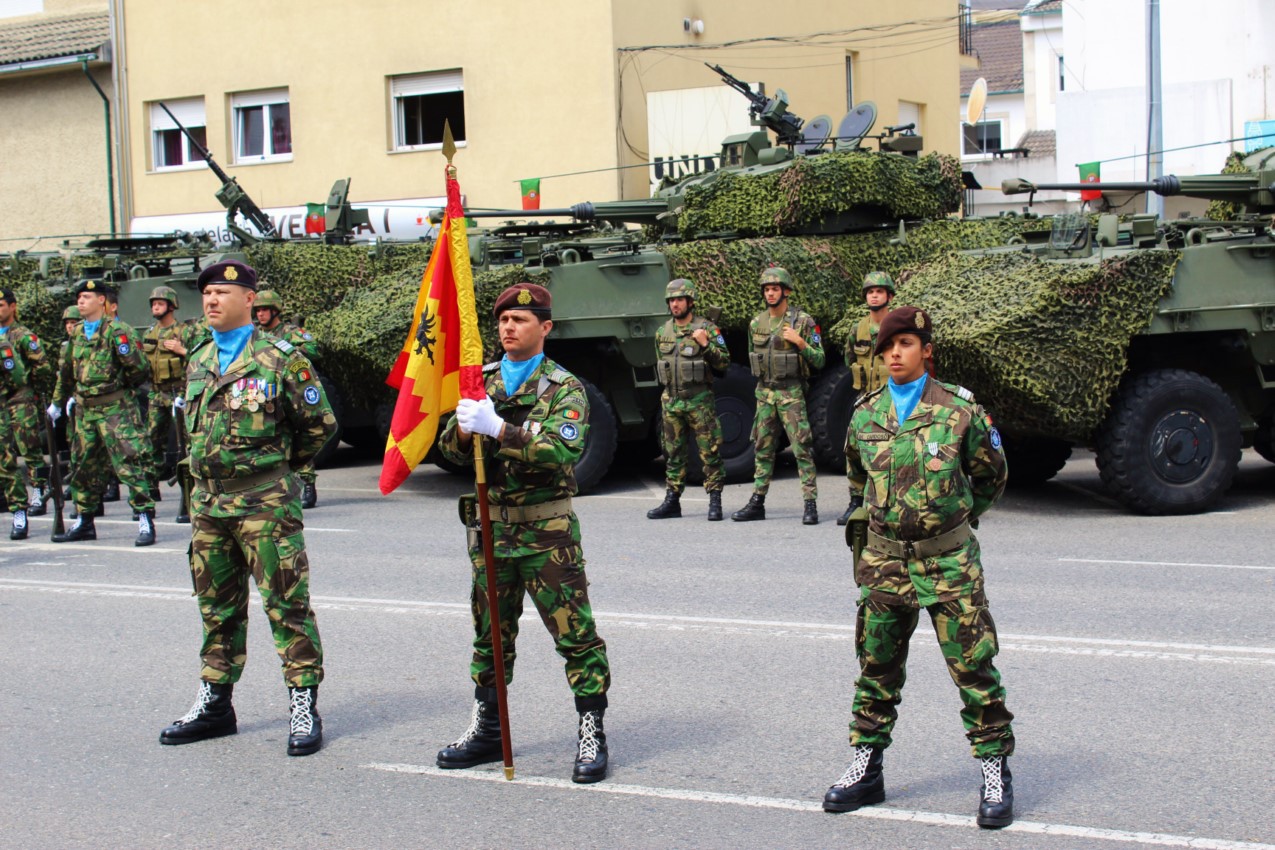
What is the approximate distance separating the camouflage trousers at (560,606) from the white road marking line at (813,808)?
30 cm

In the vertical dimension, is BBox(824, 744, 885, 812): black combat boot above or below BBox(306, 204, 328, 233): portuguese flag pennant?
below

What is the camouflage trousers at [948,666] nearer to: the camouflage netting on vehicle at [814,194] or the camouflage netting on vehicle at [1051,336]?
the camouflage netting on vehicle at [1051,336]

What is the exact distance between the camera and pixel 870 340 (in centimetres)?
1132

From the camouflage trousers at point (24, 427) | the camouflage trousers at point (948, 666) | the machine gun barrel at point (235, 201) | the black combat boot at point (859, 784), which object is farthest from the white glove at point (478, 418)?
the machine gun barrel at point (235, 201)

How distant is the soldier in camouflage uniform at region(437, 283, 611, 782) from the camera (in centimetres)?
531

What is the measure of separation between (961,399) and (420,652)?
3.29 metres

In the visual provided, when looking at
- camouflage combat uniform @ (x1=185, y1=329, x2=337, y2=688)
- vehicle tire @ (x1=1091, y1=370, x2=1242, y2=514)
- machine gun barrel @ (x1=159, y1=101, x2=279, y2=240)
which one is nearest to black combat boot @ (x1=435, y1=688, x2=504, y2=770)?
camouflage combat uniform @ (x1=185, y1=329, x2=337, y2=688)

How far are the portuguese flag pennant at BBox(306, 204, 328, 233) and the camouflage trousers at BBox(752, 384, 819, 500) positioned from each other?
7.69 meters

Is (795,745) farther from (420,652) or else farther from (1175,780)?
(420,652)

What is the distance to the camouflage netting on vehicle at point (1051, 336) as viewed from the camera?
10.7m

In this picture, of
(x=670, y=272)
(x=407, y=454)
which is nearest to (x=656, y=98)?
(x=670, y=272)

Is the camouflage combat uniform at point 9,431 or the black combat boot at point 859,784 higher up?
the camouflage combat uniform at point 9,431

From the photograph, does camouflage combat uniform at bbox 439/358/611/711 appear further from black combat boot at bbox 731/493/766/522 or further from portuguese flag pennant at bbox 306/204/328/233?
portuguese flag pennant at bbox 306/204/328/233

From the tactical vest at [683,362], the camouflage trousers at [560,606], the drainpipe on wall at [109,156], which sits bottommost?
the camouflage trousers at [560,606]
